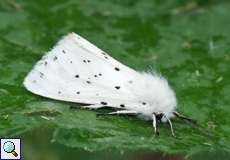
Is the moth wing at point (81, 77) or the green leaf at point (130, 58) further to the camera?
the moth wing at point (81, 77)

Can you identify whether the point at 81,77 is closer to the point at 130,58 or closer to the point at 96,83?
the point at 96,83

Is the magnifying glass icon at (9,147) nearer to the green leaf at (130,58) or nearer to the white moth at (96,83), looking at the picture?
the green leaf at (130,58)

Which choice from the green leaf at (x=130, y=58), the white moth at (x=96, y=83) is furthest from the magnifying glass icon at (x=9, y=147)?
the white moth at (x=96, y=83)

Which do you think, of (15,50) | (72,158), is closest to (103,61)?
(72,158)

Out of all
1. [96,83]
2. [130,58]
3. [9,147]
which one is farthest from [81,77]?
[130,58]

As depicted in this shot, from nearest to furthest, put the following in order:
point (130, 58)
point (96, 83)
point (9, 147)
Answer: point (9, 147) < point (96, 83) < point (130, 58)

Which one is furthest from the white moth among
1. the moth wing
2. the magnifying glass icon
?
the magnifying glass icon

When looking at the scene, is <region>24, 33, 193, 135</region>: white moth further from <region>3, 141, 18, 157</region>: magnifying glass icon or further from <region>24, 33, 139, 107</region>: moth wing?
<region>3, 141, 18, 157</region>: magnifying glass icon

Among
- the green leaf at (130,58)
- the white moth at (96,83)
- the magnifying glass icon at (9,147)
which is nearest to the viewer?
the magnifying glass icon at (9,147)
